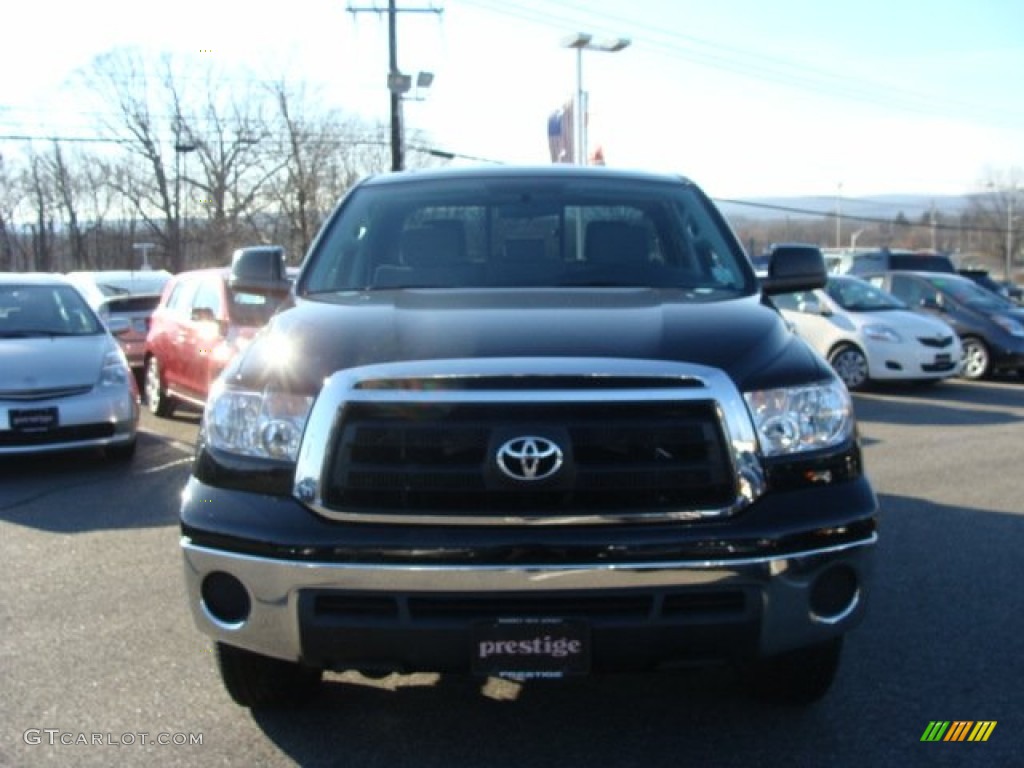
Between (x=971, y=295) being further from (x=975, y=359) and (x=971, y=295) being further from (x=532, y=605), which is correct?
(x=532, y=605)

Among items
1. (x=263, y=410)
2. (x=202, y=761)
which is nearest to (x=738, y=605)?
(x=263, y=410)

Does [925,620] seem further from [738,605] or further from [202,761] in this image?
[202,761]

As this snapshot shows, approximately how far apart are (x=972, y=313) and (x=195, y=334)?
11.2 m

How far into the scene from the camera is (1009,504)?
7.26 metres

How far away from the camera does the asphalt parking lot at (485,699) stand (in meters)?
3.50

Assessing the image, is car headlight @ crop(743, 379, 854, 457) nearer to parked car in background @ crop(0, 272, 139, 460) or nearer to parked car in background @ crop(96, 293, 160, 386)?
parked car in background @ crop(0, 272, 139, 460)

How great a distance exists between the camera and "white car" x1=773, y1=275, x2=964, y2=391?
45.4ft

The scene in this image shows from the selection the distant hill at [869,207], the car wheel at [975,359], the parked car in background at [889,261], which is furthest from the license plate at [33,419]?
the distant hill at [869,207]

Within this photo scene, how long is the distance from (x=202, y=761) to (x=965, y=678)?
2758 mm

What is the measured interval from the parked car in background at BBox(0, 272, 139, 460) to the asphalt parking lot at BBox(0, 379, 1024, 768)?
225 cm

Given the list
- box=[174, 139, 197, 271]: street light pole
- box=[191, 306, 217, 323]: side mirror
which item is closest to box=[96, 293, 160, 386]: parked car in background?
box=[191, 306, 217, 323]: side mirror

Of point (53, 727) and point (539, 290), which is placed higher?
point (539, 290)

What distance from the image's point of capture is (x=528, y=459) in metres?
3.02

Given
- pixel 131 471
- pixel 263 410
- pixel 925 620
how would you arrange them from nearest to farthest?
pixel 263 410
pixel 925 620
pixel 131 471
